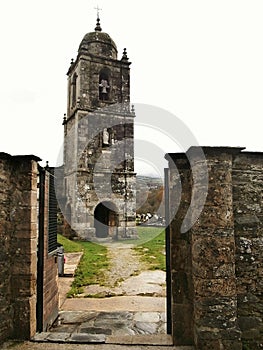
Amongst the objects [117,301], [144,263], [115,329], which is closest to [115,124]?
[144,263]

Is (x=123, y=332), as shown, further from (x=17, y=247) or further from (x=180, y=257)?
(x=17, y=247)

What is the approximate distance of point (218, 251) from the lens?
4.36 metres

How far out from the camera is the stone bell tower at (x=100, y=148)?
19.8m

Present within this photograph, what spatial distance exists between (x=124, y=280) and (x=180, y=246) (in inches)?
196

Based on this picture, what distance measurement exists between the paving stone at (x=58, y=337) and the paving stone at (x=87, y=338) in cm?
9

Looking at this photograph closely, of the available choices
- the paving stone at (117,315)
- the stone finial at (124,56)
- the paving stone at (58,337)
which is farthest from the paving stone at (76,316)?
the stone finial at (124,56)

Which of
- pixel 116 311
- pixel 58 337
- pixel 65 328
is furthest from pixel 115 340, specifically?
pixel 116 311

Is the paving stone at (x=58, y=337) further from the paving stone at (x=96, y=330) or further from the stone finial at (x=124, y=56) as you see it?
the stone finial at (x=124, y=56)

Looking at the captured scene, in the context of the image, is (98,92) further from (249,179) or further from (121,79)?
(249,179)

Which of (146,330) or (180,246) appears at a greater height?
(180,246)

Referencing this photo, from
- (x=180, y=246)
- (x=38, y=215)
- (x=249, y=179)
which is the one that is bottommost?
(x=180, y=246)

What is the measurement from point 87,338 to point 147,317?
5.24 ft

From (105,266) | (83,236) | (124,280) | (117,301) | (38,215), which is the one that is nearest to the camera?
(38,215)

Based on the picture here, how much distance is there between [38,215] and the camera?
5.29 m
